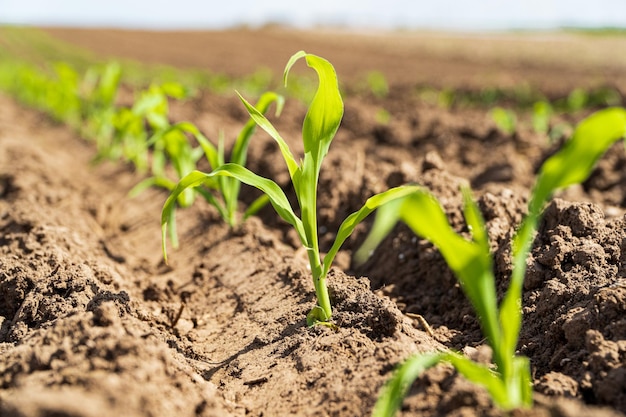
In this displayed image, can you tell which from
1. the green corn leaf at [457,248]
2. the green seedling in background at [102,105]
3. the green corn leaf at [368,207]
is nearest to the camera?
the green corn leaf at [457,248]

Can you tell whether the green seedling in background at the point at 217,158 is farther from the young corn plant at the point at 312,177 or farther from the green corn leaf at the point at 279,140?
the young corn plant at the point at 312,177

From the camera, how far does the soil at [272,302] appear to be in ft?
4.89

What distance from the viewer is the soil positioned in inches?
58.7

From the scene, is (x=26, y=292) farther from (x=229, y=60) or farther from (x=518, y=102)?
(x=229, y=60)

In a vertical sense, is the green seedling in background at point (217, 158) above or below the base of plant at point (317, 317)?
above

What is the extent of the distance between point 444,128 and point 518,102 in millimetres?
3351

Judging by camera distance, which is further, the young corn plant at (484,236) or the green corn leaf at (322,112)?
the green corn leaf at (322,112)

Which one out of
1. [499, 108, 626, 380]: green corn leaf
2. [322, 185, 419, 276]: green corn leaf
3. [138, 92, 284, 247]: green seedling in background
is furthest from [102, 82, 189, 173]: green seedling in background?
[499, 108, 626, 380]: green corn leaf

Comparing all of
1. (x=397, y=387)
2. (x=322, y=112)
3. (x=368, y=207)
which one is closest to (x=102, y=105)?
(x=322, y=112)

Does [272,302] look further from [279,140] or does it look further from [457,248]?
[457,248]

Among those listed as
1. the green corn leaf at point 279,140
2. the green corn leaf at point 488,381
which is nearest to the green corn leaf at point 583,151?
the green corn leaf at point 488,381

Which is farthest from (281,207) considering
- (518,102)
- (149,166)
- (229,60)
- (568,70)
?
(229,60)

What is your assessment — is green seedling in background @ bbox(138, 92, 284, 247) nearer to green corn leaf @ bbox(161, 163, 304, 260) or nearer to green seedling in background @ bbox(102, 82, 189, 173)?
green seedling in background @ bbox(102, 82, 189, 173)

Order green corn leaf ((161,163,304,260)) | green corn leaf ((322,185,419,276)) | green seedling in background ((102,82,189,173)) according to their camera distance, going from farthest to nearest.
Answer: green seedling in background ((102,82,189,173)) → green corn leaf ((161,163,304,260)) → green corn leaf ((322,185,419,276))
